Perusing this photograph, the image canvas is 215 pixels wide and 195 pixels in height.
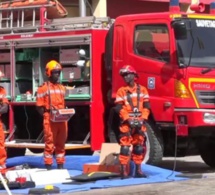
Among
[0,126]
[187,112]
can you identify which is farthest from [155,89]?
[0,126]

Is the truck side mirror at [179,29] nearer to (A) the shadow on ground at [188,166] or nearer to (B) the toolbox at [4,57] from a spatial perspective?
(A) the shadow on ground at [188,166]

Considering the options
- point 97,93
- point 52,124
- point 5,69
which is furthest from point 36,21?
point 52,124

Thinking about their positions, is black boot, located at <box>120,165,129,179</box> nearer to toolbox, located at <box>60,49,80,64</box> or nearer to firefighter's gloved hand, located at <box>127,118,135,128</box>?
firefighter's gloved hand, located at <box>127,118,135,128</box>

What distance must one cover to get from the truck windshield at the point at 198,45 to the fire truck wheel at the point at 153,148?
1405 mm

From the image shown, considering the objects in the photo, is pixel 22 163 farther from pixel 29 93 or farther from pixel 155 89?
pixel 155 89

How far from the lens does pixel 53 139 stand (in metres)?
12.3

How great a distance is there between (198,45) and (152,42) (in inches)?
32.4

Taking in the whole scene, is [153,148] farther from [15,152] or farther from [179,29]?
[15,152]

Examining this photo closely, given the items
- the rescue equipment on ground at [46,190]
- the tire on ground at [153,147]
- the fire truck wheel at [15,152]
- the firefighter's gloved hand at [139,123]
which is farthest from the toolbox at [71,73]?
the rescue equipment on ground at [46,190]

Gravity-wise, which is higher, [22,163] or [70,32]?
[70,32]

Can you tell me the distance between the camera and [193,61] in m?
12.3

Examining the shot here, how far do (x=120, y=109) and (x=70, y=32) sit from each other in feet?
8.51

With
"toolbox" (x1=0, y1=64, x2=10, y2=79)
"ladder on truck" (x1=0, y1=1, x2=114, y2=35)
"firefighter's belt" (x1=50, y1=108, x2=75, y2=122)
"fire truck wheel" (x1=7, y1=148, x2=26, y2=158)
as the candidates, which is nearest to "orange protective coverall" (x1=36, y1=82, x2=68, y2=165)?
"firefighter's belt" (x1=50, y1=108, x2=75, y2=122)

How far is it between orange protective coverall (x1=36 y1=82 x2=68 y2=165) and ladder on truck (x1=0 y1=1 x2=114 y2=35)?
1852 mm
